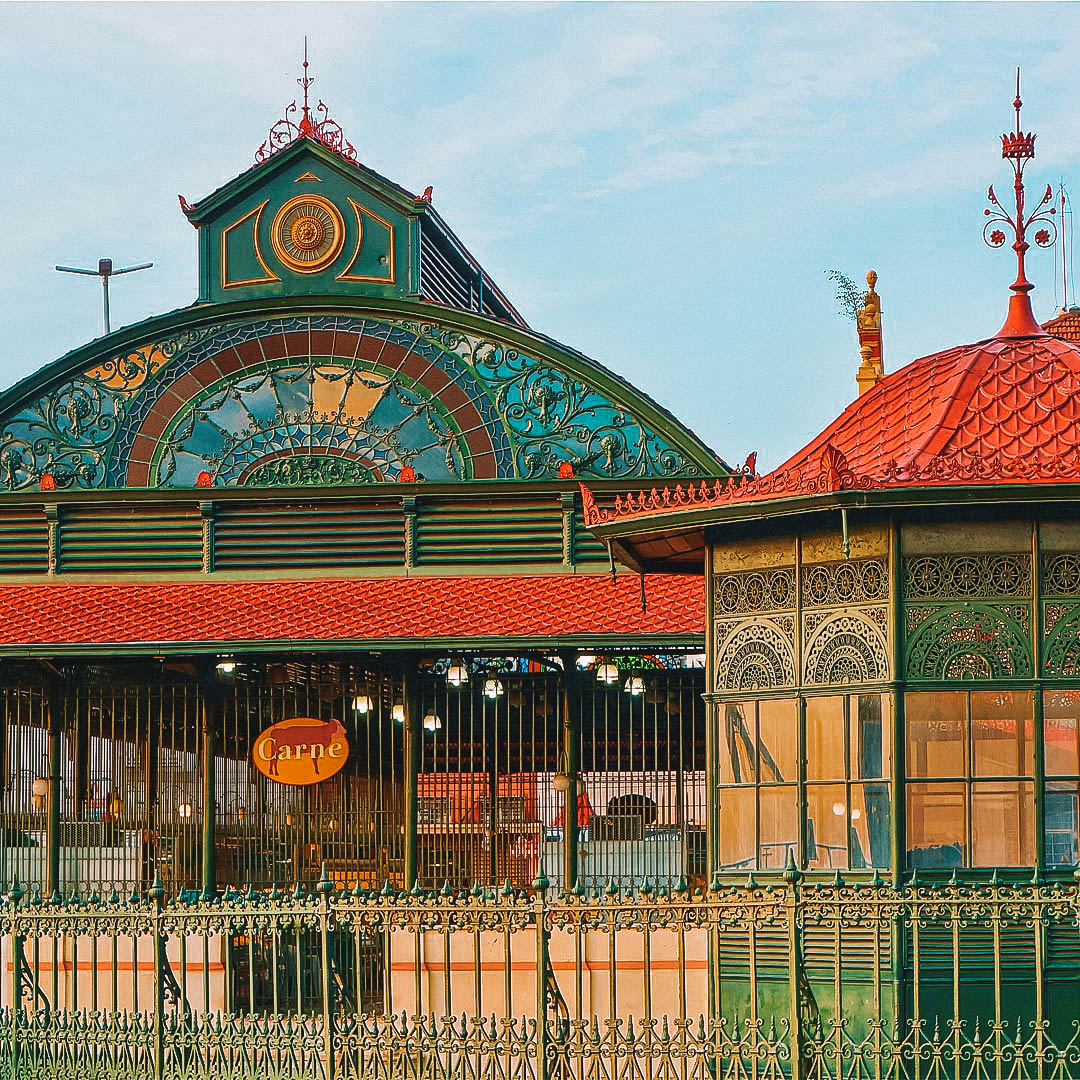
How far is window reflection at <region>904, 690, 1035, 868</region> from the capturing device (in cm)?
1513

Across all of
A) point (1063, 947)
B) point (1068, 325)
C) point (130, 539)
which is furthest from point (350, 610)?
point (1068, 325)

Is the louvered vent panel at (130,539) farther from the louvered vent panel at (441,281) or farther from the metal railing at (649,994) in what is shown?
the metal railing at (649,994)

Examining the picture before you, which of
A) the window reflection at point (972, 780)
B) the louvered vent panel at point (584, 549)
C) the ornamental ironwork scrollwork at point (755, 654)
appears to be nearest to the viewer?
the window reflection at point (972, 780)

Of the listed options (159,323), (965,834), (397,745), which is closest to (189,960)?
(397,745)

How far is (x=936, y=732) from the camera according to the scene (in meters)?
15.2

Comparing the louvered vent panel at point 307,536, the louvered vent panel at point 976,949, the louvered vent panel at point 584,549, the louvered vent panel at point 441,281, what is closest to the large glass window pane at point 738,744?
the louvered vent panel at point 976,949

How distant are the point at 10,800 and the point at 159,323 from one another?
556 cm

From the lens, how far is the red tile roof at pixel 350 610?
20.7 metres

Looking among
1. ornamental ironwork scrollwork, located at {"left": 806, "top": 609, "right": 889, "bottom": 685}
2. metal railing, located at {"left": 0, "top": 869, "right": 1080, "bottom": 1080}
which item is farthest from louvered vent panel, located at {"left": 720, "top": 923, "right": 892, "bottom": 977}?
ornamental ironwork scrollwork, located at {"left": 806, "top": 609, "right": 889, "bottom": 685}

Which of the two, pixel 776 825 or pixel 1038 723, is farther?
pixel 776 825

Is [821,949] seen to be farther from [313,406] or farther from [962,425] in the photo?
[313,406]

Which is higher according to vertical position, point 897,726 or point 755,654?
point 755,654

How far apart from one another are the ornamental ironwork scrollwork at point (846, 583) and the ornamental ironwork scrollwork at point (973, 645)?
461 mm

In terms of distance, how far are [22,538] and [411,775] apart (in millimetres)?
5393
